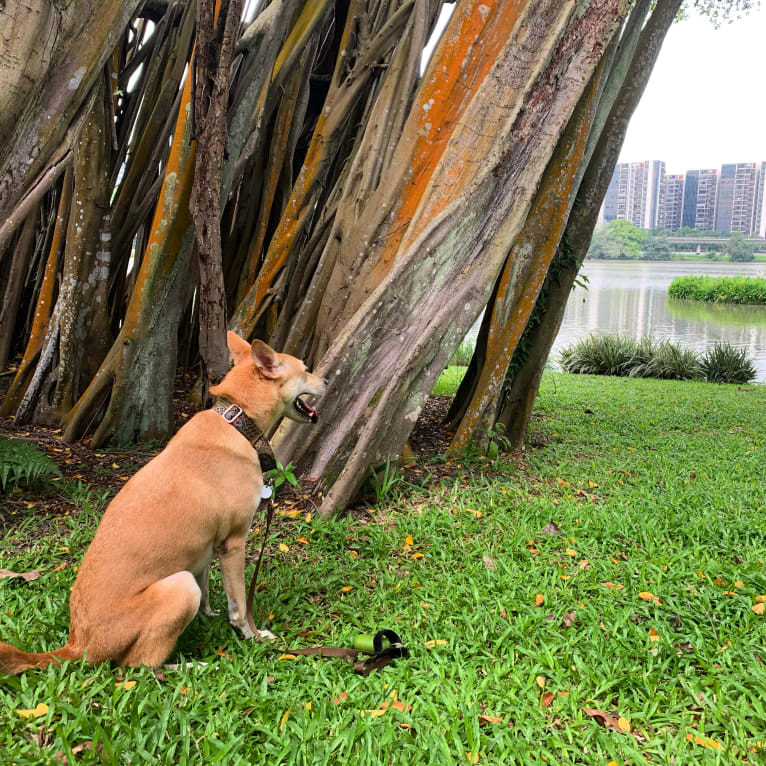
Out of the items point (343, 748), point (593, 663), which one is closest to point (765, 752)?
point (593, 663)

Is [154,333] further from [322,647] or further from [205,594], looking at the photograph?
[322,647]

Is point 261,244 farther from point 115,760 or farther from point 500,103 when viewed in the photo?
point 115,760

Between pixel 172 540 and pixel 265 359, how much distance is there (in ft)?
2.81

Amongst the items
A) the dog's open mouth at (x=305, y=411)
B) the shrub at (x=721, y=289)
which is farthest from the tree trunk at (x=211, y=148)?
the shrub at (x=721, y=289)

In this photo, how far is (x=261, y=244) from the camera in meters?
6.97

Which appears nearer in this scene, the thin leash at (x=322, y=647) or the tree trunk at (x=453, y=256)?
the thin leash at (x=322, y=647)

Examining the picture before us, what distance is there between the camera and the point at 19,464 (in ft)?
13.6

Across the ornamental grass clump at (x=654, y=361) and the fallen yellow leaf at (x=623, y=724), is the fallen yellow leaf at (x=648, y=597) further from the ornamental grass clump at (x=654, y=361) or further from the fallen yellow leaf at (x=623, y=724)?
the ornamental grass clump at (x=654, y=361)

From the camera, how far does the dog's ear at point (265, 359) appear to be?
2.91 meters

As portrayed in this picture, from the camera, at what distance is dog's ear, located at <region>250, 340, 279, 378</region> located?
114 inches

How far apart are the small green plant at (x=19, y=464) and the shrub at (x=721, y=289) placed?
2668 cm

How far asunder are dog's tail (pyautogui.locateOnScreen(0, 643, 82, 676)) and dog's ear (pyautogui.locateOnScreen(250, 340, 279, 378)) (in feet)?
4.30

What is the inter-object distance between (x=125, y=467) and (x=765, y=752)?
423cm

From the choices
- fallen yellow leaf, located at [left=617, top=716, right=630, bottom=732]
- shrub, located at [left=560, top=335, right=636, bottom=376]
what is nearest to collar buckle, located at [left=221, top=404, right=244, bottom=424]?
fallen yellow leaf, located at [left=617, top=716, right=630, bottom=732]
